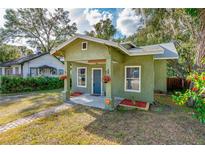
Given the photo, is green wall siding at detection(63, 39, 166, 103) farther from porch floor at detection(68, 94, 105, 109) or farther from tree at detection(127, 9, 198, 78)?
tree at detection(127, 9, 198, 78)

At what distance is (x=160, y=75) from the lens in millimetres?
11680

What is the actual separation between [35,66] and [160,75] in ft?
52.1

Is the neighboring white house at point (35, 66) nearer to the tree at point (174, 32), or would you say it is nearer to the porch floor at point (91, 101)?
the porch floor at point (91, 101)

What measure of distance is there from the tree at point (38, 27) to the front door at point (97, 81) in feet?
50.7

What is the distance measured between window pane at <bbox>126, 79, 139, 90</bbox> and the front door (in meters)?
2.36

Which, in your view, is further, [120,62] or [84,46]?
[120,62]

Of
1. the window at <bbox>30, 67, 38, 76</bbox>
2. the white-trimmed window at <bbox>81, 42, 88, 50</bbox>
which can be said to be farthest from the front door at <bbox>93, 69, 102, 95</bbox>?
the window at <bbox>30, 67, 38, 76</bbox>

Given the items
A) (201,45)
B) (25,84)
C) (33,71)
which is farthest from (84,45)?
(33,71)

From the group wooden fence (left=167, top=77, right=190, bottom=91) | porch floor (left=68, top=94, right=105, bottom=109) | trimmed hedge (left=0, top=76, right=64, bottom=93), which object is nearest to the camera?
porch floor (left=68, top=94, right=105, bottom=109)

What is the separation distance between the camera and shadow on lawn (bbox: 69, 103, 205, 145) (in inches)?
152

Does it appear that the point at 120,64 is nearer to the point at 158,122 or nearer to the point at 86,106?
the point at 86,106

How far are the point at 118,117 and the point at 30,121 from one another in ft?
11.6

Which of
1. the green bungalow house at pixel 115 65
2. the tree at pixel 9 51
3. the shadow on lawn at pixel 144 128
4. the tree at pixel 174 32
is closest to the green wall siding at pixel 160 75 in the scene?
the green bungalow house at pixel 115 65

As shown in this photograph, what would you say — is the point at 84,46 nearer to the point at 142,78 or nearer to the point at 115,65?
the point at 115,65
